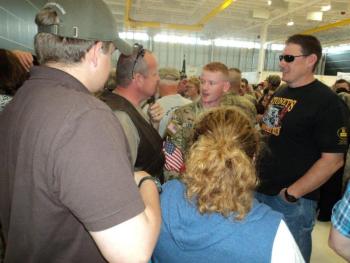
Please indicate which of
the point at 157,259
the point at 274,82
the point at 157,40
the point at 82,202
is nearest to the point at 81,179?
the point at 82,202

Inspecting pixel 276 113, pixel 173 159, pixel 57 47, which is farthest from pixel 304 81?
pixel 57 47

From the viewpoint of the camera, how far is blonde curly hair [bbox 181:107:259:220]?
3.52ft

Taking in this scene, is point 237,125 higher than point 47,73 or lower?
lower

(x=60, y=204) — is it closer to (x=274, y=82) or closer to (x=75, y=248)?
(x=75, y=248)

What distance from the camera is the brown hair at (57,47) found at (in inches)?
36.5

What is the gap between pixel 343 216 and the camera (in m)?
1.17

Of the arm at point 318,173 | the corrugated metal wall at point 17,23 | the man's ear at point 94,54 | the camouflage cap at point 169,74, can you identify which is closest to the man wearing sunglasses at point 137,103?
the man's ear at point 94,54

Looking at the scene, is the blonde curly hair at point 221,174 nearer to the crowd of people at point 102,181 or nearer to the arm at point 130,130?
the crowd of people at point 102,181

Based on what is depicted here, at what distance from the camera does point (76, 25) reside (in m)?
0.94

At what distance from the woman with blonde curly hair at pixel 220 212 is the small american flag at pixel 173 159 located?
94cm

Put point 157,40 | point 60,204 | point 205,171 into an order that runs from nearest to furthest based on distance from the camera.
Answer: point 60,204
point 205,171
point 157,40

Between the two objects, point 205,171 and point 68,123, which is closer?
point 68,123

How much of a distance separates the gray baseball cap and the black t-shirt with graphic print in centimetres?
148

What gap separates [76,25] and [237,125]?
0.70 metres
